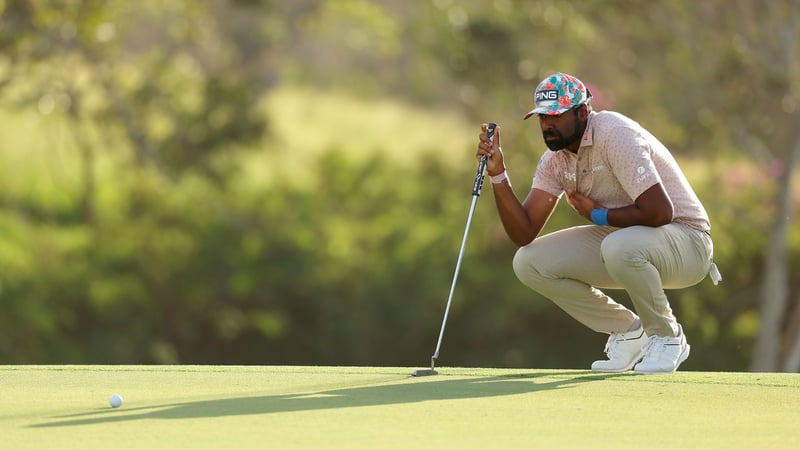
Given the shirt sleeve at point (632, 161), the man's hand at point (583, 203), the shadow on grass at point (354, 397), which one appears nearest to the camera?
the shadow on grass at point (354, 397)

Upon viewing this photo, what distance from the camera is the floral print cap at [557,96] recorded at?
17.1 feet

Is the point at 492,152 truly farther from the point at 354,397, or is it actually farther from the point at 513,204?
the point at 354,397

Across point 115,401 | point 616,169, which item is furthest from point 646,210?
point 115,401

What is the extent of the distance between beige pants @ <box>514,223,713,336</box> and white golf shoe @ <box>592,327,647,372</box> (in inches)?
2.2

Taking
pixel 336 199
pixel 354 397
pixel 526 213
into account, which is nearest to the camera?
pixel 354 397

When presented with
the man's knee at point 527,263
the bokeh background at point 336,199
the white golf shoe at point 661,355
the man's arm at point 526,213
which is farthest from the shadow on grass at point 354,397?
the bokeh background at point 336,199

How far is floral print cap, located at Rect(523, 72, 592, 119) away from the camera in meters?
5.22

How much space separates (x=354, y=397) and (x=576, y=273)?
49.9 inches

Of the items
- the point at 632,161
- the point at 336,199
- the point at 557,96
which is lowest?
the point at 632,161

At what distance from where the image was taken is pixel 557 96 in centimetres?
523

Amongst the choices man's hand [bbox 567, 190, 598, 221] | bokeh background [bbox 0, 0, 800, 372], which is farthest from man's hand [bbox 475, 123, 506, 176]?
bokeh background [bbox 0, 0, 800, 372]

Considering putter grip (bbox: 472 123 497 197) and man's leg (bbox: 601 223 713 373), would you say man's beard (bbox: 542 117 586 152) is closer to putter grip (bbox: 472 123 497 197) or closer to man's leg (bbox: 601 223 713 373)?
putter grip (bbox: 472 123 497 197)

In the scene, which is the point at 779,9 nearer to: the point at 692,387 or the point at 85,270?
the point at 85,270

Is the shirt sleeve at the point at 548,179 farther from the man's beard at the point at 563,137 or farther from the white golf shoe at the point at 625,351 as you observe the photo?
the white golf shoe at the point at 625,351
